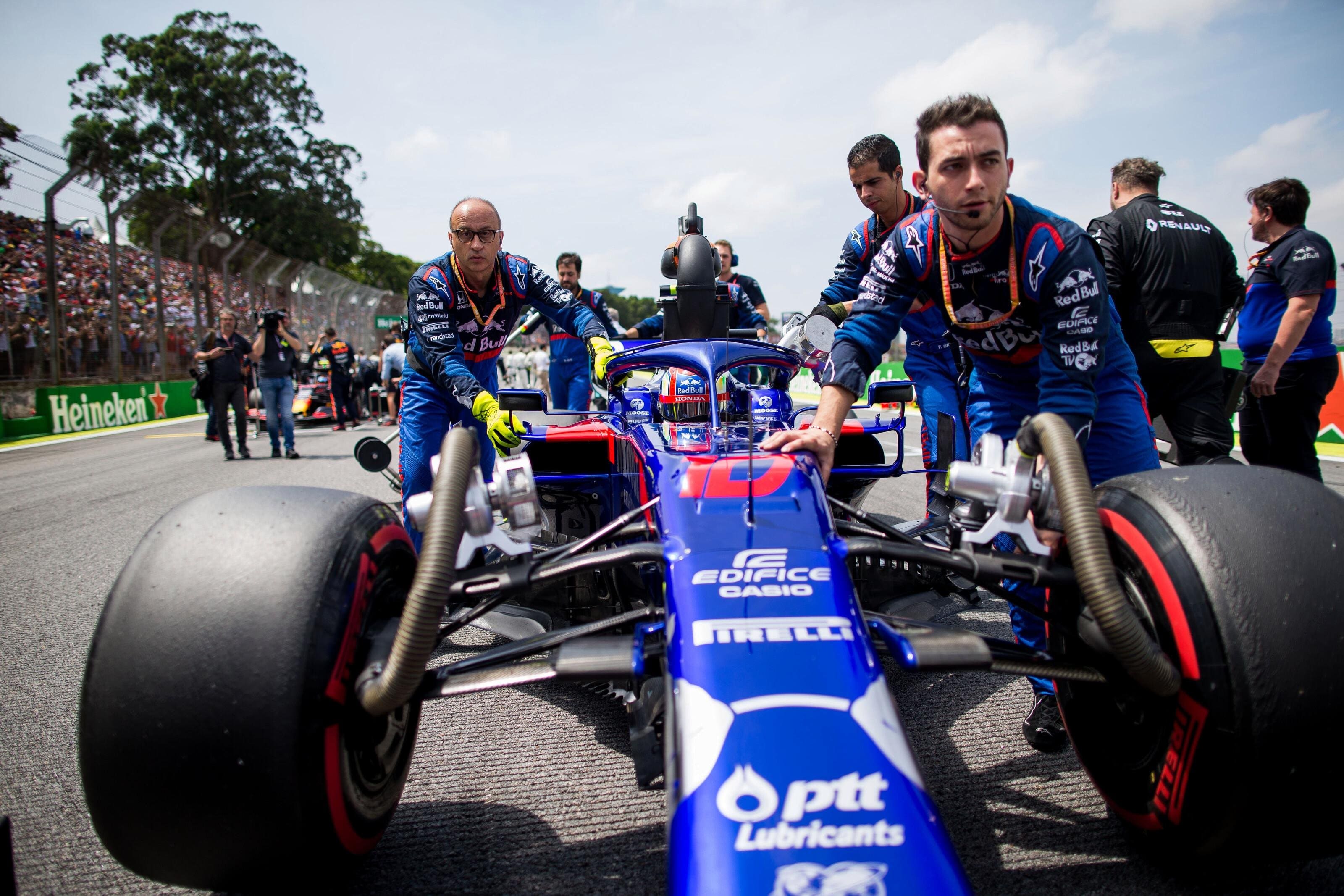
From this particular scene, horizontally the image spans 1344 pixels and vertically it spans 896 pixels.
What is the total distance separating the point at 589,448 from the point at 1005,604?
2.07 metres

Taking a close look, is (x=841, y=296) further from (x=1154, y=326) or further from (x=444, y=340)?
(x=444, y=340)

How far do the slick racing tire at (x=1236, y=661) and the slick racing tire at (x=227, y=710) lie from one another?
1.57 metres

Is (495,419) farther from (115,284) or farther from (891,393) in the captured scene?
(115,284)

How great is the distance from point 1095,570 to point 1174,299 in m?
2.59

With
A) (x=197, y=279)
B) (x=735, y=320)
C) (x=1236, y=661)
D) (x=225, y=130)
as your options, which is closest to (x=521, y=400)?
(x=1236, y=661)

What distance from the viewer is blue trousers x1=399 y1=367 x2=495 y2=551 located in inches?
151

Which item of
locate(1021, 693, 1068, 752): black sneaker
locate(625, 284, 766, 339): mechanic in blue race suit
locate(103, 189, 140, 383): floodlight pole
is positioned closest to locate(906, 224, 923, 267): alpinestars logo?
locate(1021, 693, 1068, 752): black sneaker

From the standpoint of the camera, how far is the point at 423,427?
387cm

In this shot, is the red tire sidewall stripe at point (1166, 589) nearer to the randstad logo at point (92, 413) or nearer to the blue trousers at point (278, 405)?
the blue trousers at point (278, 405)

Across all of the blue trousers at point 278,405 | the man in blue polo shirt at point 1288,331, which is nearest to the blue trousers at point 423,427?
the man in blue polo shirt at point 1288,331

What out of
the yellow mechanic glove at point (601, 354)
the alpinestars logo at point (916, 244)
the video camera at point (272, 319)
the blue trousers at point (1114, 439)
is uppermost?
the video camera at point (272, 319)

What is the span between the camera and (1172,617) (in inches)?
61.2

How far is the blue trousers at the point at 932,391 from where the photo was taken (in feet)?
12.3

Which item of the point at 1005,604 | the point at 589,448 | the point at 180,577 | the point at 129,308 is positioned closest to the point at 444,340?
the point at 589,448
